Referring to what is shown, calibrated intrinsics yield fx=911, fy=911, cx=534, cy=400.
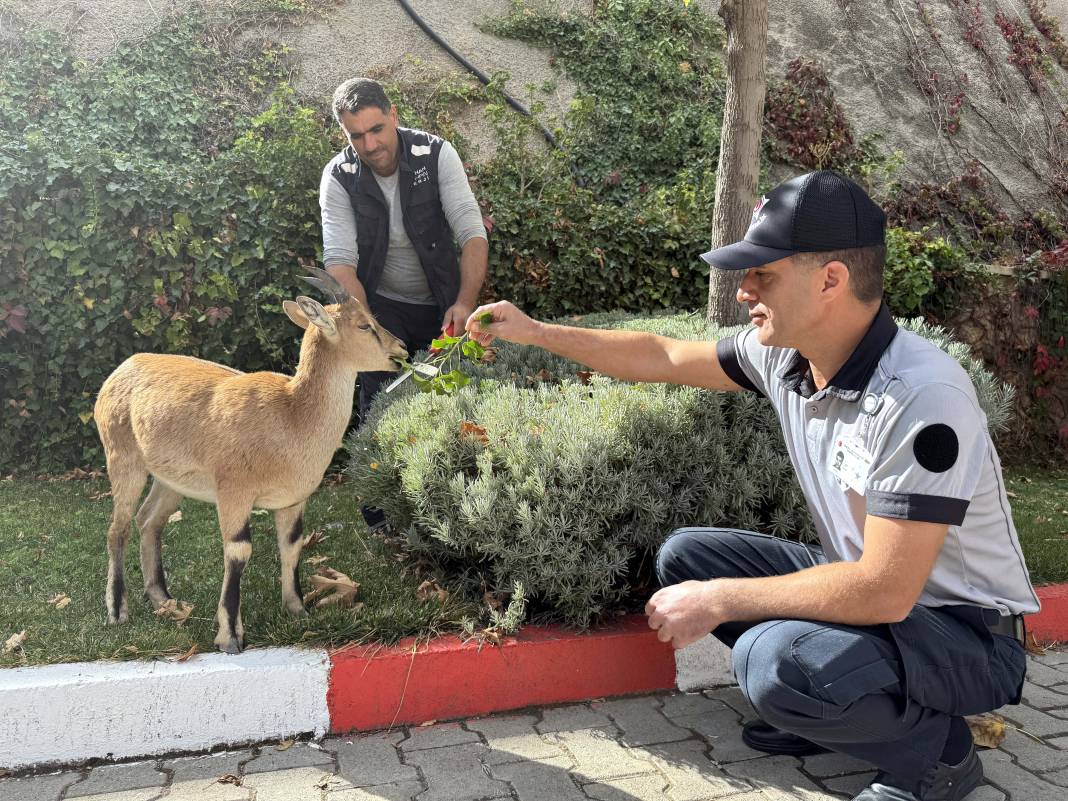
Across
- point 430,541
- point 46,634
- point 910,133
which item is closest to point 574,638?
point 430,541

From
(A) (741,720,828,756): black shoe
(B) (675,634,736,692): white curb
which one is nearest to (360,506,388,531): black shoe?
(B) (675,634,736,692): white curb

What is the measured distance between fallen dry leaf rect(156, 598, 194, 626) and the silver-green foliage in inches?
38.1

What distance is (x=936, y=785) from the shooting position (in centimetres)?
280

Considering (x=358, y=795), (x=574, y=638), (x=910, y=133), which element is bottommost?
(x=358, y=795)

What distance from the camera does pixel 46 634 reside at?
369cm

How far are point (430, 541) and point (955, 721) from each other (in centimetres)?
231

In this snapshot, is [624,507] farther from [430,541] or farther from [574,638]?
[430,541]

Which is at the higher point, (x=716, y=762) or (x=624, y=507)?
(x=624, y=507)

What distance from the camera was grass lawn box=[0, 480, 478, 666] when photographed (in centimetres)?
360

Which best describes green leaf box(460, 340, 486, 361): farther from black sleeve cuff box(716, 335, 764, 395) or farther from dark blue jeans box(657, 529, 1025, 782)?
dark blue jeans box(657, 529, 1025, 782)

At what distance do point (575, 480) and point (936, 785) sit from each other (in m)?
1.62

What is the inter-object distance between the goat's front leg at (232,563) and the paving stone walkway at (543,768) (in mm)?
430

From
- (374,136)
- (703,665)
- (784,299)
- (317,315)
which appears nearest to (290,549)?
(317,315)

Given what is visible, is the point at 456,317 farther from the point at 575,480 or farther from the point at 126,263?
the point at 126,263
